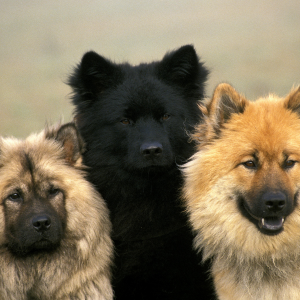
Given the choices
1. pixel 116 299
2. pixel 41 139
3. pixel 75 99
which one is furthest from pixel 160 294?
pixel 75 99

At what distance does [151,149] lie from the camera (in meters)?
3.32

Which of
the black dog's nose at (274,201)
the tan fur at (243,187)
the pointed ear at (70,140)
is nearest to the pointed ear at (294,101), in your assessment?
the tan fur at (243,187)

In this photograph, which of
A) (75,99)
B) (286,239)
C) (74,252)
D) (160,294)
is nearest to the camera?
(286,239)

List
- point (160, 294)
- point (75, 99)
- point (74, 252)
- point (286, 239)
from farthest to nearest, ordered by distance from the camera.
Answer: point (75, 99), point (160, 294), point (74, 252), point (286, 239)

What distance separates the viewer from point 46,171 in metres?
→ 3.26

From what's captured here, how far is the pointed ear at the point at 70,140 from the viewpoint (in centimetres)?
348

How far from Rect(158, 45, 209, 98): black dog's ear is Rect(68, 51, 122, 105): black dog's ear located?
0.44m

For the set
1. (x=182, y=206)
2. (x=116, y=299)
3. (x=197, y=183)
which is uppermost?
(x=197, y=183)

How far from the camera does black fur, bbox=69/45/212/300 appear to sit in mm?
3514

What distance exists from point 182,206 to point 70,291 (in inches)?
44.7

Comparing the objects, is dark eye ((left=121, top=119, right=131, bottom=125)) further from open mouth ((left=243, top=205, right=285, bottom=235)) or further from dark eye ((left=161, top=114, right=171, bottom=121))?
open mouth ((left=243, top=205, right=285, bottom=235))

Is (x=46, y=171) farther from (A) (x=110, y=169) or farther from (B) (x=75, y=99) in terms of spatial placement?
(B) (x=75, y=99)

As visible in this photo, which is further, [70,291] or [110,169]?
[110,169]

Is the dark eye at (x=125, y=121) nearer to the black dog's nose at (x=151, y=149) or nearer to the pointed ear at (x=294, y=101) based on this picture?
the black dog's nose at (x=151, y=149)
